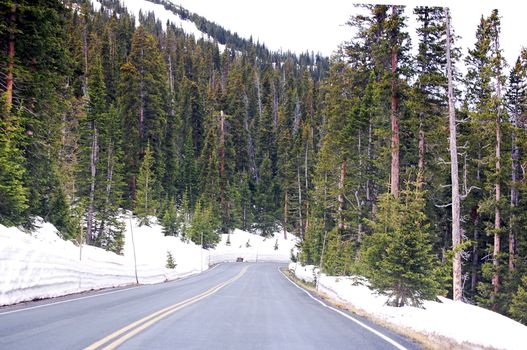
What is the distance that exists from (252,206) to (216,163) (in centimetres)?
1642

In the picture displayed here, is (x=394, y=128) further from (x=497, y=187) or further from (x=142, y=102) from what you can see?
(x=142, y=102)

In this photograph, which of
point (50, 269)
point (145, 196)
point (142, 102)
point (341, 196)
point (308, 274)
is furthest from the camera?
point (142, 102)

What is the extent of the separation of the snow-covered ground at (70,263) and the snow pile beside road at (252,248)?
15569 millimetres

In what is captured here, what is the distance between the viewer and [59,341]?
6363 mm

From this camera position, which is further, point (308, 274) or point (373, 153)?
point (308, 274)

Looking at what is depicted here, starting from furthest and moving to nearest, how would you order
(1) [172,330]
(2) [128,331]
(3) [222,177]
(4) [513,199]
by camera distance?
1. (3) [222,177]
2. (4) [513,199]
3. (1) [172,330]
4. (2) [128,331]

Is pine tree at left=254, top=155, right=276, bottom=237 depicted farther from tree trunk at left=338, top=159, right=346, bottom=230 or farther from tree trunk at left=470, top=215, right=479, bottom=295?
tree trunk at left=470, top=215, right=479, bottom=295

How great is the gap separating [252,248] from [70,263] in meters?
60.0

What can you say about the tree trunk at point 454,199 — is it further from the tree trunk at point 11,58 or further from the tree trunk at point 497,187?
the tree trunk at point 11,58

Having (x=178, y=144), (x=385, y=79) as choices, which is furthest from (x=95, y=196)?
(x=178, y=144)

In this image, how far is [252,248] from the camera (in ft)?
245

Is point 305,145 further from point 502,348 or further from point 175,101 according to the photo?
point 502,348

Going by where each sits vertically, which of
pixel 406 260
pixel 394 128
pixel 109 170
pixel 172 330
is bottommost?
pixel 172 330

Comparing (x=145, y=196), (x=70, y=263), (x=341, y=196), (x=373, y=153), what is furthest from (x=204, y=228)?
(x=70, y=263)
